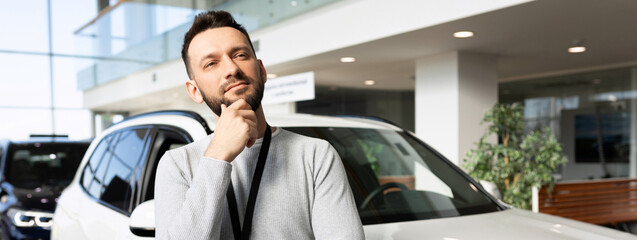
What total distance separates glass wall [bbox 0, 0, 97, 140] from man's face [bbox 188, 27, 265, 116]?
48.1 ft

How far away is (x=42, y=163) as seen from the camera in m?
5.17

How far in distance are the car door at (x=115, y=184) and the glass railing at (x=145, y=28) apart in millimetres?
5219

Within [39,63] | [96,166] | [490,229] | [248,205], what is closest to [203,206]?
[248,205]

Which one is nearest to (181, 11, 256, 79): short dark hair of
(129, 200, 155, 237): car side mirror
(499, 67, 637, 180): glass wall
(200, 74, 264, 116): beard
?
(200, 74, 264, 116): beard

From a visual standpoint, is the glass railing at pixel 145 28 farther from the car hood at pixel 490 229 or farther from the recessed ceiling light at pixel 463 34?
the car hood at pixel 490 229

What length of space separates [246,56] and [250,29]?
26.6 feet

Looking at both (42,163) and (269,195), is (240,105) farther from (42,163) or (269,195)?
(42,163)

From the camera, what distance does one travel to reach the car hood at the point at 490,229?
5.27 feet

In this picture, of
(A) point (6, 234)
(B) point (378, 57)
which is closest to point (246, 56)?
(A) point (6, 234)

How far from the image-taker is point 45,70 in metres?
15.3

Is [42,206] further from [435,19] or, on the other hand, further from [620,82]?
[620,82]

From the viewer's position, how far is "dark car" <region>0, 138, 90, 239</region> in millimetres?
3934

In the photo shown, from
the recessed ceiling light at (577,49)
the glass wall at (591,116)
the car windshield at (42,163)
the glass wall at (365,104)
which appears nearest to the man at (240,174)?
the car windshield at (42,163)

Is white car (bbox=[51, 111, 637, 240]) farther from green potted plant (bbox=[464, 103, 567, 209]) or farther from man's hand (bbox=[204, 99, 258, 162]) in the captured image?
green potted plant (bbox=[464, 103, 567, 209])
